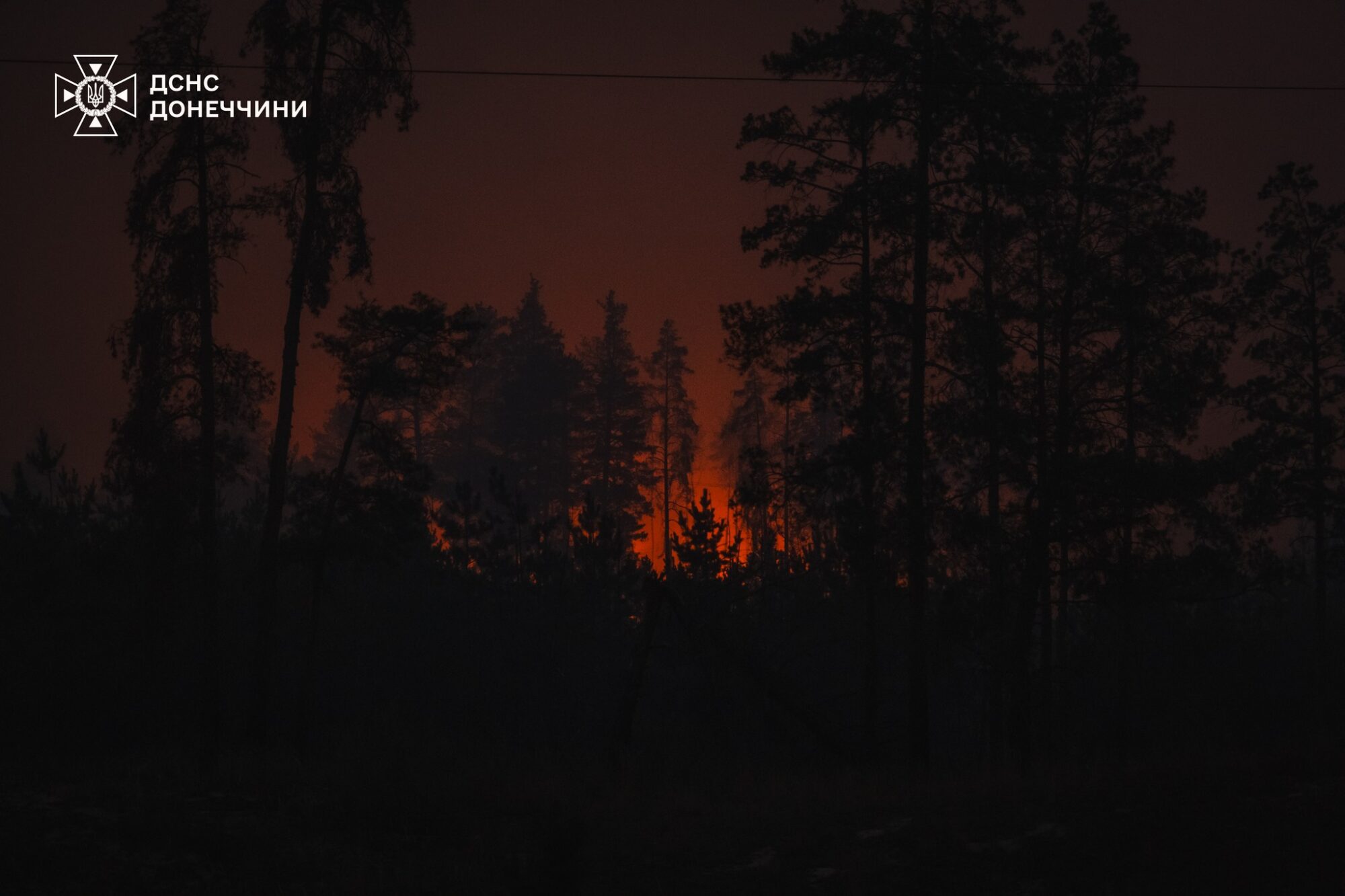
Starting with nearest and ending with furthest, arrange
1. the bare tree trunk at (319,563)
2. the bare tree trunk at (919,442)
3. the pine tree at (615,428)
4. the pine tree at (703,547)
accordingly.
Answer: the bare tree trunk at (919,442) → the bare tree trunk at (319,563) → the pine tree at (703,547) → the pine tree at (615,428)

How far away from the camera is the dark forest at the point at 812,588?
10883mm

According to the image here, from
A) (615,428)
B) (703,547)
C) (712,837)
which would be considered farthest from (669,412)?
(712,837)

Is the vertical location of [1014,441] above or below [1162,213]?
below

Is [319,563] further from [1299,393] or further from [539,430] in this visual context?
[539,430]

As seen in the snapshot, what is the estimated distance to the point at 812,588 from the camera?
106ft

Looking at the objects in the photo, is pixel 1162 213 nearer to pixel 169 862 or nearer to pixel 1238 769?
pixel 1238 769

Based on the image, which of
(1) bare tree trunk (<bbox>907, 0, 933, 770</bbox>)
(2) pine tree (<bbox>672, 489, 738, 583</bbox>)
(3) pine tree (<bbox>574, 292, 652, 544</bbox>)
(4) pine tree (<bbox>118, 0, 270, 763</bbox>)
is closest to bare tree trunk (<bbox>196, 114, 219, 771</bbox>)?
(4) pine tree (<bbox>118, 0, 270, 763</bbox>)

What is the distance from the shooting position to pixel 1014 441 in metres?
16.9

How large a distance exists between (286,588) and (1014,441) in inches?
891

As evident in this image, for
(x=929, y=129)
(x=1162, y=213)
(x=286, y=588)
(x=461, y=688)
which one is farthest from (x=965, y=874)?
(x=286, y=588)

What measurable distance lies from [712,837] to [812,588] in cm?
2046

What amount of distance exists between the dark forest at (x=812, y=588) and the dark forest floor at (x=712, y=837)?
0.23 ft

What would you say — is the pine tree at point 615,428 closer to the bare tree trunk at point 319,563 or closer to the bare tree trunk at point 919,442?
the bare tree trunk at point 319,563

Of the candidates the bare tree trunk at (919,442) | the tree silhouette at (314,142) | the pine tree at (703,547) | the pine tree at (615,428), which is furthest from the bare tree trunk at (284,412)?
the pine tree at (615,428)
